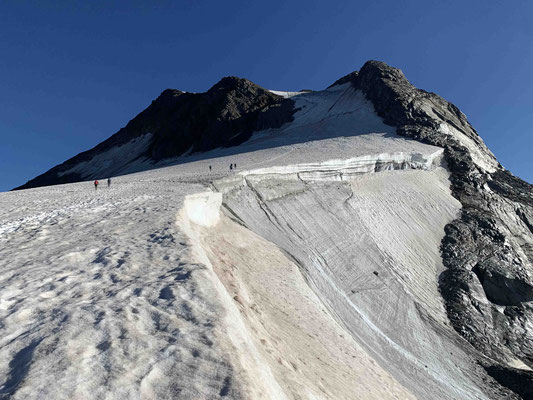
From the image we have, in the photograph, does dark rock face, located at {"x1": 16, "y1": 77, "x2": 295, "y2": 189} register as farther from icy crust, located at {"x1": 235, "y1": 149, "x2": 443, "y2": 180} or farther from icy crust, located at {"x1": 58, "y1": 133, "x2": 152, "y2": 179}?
icy crust, located at {"x1": 235, "y1": 149, "x2": 443, "y2": 180}

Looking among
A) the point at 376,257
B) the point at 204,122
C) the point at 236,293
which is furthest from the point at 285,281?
the point at 204,122

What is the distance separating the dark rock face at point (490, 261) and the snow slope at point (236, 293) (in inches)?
39.8

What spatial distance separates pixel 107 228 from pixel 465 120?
58.1 m

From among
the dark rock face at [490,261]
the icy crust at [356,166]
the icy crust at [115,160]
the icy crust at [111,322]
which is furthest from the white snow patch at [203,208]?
the icy crust at [115,160]

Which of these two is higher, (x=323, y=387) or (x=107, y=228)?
(x=107, y=228)

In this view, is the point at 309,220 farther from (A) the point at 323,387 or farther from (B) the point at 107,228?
(A) the point at 323,387

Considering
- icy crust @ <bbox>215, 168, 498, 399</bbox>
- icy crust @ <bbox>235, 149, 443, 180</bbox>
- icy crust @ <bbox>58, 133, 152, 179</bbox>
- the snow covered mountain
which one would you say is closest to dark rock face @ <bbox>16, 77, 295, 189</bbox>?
icy crust @ <bbox>58, 133, 152, 179</bbox>

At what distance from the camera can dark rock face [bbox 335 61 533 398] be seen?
51.6 ft

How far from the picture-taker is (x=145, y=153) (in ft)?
229

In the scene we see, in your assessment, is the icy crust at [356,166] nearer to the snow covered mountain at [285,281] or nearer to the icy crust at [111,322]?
the snow covered mountain at [285,281]

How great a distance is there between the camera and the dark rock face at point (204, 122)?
2391 inches

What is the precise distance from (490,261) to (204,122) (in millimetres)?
53957

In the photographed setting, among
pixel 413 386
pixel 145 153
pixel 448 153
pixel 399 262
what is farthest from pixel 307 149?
pixel 145 153

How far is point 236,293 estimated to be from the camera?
301 inches
